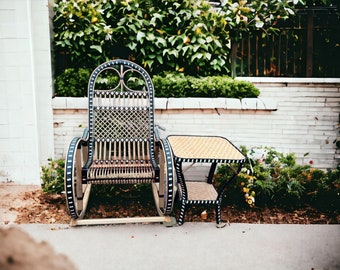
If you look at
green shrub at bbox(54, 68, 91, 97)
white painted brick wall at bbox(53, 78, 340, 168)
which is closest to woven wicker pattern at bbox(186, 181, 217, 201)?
white painted brick wall at bbox(53, 78, 340, 168)

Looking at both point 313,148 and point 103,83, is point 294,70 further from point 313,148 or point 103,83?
point 103,83

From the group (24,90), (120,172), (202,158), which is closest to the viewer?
(202,158)

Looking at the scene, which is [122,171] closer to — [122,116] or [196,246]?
[122,116]

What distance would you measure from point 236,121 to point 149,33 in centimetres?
151

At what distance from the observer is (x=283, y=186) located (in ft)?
13.7

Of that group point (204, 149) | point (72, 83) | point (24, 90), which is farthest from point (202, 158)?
point (24, 90)

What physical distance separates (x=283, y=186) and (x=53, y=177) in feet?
8.39

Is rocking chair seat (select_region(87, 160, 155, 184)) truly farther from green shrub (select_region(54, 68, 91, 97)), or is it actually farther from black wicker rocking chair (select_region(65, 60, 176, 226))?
green shrub (select_region(54, 68, 91, 97))

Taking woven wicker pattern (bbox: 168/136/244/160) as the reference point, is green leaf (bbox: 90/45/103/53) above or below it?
above

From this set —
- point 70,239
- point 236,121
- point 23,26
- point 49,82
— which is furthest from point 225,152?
point 23,26

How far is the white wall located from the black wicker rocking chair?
67cm

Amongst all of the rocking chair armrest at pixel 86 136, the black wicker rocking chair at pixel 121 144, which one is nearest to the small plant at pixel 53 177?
the black wicker rocking chair at pixel 121 144

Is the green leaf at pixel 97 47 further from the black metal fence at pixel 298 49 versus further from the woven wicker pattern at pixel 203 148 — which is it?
the black metal fence at pixel 298 49

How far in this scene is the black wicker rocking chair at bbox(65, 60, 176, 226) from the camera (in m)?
3.58
